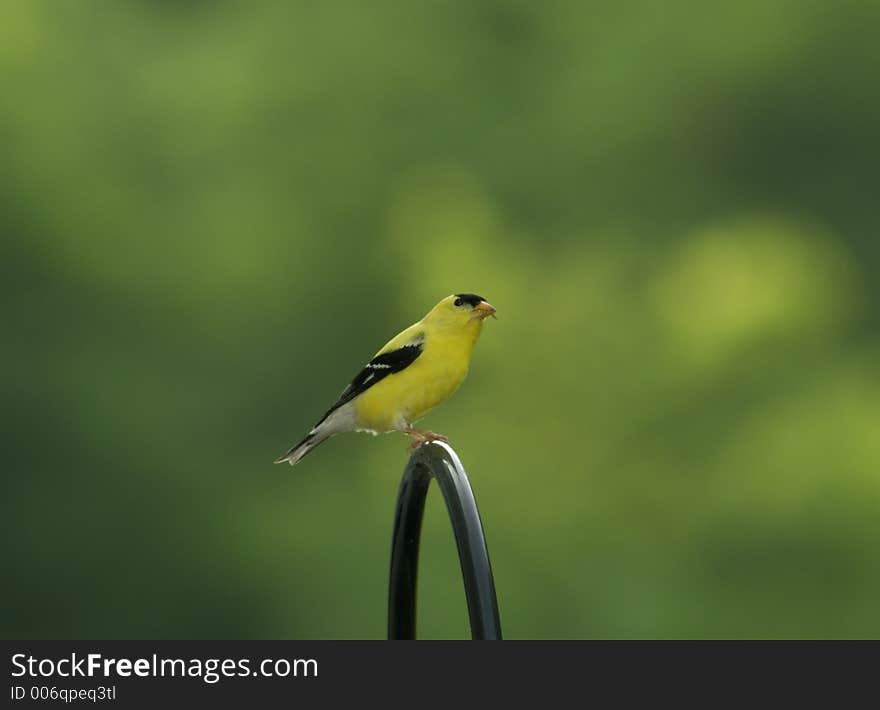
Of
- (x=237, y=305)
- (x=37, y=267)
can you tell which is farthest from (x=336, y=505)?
(x=37, y=267)

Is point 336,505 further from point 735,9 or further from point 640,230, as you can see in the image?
point 735,9

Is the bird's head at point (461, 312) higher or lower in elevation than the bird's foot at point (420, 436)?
higher

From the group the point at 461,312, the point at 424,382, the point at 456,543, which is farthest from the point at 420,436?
the point at 456,543

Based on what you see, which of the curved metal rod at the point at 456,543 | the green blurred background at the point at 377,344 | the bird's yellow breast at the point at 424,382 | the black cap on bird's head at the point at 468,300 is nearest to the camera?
the curved metal rod at the point at 456,543

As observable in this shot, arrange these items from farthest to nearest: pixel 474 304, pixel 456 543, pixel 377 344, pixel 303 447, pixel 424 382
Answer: pixel 377 344 → pixel 303 447 → pixel 474 304 → pixel 424 382 → pixel 456 543

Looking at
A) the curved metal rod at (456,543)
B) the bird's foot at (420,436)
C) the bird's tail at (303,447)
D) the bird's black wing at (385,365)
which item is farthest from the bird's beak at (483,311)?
the curved metal rod at (456,543)

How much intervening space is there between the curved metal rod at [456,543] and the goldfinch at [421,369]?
72cm

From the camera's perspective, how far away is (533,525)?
432 inches

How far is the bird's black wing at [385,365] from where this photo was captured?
374 centimetres

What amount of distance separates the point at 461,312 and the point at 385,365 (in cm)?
26

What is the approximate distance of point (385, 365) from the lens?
3.80 metres

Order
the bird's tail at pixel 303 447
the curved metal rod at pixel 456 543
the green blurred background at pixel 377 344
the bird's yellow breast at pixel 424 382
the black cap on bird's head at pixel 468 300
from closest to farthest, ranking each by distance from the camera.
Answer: the curved metal rod at pixel 456 543
the bird's yellow breast at pixel 424 382
the black cap on bird's head at pixel 468 300
the bird's tail at pixel 303 447
the green blurred background at pixel 377 344

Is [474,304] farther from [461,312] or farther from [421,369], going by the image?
[421,369]

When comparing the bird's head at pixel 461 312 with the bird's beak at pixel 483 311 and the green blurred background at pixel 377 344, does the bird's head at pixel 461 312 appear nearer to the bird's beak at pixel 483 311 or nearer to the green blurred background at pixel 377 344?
the bird's beak at pixel 483 311
